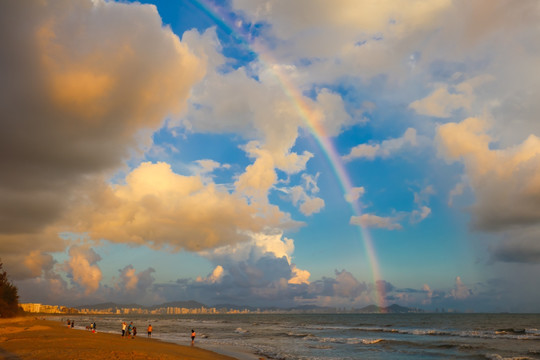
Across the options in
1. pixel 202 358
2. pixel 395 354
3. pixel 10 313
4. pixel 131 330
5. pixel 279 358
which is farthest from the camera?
pixel 10 313

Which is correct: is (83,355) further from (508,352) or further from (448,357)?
(508,352)

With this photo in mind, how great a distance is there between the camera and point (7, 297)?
4018 inches

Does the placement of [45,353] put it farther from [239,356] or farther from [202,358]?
[239,356]

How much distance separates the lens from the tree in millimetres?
94938

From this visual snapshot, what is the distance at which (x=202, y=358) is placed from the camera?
1416 inches

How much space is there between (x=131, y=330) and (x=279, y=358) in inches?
1140

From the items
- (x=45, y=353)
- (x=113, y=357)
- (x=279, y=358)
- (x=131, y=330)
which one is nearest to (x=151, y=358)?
(x=113, y=357)

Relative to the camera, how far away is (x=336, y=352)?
47.3 m

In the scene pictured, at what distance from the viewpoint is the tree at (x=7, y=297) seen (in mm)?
94938

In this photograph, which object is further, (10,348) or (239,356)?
(239,356)

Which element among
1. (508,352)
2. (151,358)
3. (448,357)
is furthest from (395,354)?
(151,358)

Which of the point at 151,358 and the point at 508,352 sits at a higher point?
the point at 151,358

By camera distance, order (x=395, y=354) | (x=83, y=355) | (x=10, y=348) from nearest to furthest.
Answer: (x=83, y=355)
(x=10, y=348)
(x=395, y=354)

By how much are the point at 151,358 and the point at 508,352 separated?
151ft
